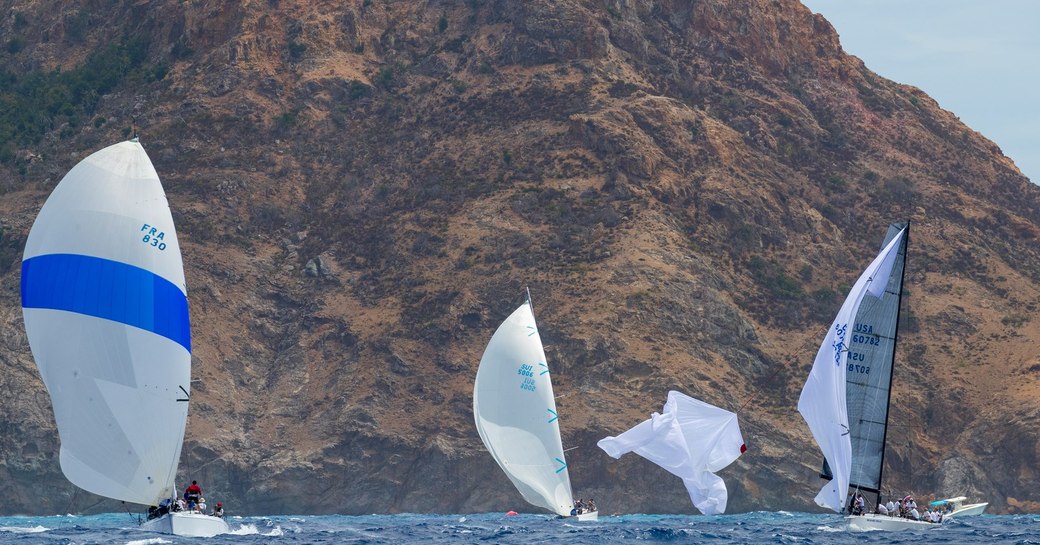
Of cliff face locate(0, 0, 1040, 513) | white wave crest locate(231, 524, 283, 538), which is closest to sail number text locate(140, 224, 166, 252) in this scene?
white wave crest locate(231, 524, 283, 538)

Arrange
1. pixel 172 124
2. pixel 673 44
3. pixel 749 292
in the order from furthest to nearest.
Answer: pixel 673 44 < pixel 172 124 < pixel 749 292

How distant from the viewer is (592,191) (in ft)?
326

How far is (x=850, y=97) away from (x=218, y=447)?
50.2m

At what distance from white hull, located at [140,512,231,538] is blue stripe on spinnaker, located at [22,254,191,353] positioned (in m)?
4.67

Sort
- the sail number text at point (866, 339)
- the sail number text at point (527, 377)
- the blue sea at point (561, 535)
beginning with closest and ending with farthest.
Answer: the blue sea at point (561, 535)
the sail number text at point (866, 339)
the sail number text at point (527, 377)

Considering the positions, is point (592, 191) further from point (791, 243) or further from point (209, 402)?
point (209, 402)

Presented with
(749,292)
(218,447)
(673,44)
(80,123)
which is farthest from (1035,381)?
(80,123)

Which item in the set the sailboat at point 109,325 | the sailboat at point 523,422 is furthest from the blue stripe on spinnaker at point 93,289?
the sailboat at point 523,422

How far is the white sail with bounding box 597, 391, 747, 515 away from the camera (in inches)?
2163

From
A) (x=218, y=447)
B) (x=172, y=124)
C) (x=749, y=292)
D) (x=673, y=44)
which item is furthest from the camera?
(x=673, y=44)

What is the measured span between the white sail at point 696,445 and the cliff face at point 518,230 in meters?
28.4

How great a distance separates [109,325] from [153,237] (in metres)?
2.44

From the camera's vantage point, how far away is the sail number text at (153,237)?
135 feet

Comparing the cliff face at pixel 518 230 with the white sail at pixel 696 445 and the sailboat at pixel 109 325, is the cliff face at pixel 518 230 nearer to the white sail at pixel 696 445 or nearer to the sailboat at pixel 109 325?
the white sail at pixel 696 445
